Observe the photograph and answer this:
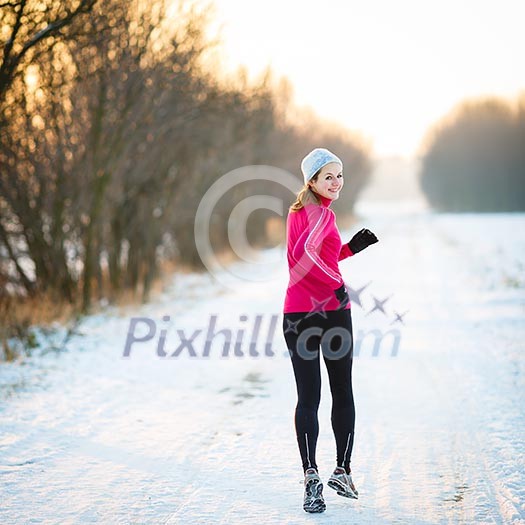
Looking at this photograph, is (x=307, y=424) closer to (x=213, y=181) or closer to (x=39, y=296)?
(x=39, y=296)

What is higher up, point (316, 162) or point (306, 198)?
point (316, 162)

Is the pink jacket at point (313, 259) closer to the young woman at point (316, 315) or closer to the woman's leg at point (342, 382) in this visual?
the young woman at point (316, 315)

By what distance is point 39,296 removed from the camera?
10.9 metres

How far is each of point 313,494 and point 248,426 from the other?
5.13 feet

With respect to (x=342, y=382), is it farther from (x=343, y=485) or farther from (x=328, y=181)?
(x=328, y=181)

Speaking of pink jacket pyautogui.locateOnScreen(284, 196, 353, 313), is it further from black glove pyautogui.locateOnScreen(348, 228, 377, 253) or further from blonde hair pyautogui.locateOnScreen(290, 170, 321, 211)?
black glove pyautogui.locateOnScreen(348, 228, 377, 253)

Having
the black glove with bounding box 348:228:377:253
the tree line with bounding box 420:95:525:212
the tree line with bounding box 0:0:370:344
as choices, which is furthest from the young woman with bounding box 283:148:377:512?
the tree line with bounding box 420:95:525:212

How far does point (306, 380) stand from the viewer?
3.56 meters

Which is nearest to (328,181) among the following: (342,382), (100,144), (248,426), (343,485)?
(342,382)

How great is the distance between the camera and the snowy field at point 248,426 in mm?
3607

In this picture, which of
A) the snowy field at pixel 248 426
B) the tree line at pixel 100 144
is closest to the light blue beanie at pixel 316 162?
the snowy field at pixel 248 426

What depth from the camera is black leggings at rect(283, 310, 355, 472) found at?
3.54m

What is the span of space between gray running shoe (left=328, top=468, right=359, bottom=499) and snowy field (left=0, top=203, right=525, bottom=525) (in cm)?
7

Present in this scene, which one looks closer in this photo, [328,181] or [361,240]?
[328,181]
